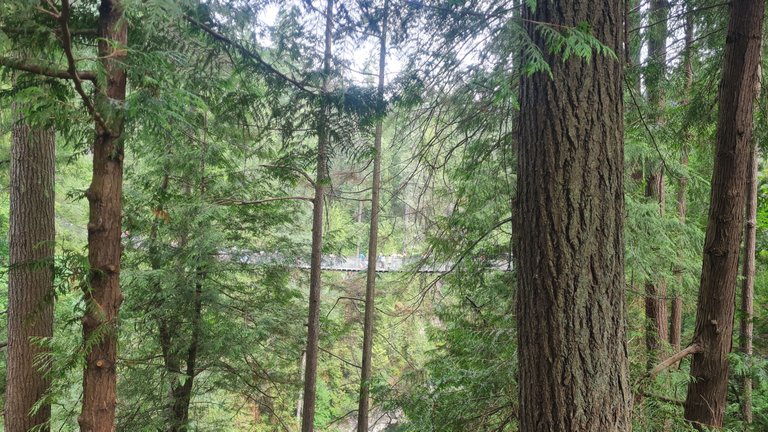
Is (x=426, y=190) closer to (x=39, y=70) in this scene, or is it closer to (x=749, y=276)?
(x=39, y=70)

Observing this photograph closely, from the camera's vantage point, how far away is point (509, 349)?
4.20 m

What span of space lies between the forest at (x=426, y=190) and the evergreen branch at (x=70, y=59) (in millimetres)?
23

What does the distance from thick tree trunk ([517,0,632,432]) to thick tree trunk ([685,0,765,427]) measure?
1.55 meters

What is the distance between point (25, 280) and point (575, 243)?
16.2 ft

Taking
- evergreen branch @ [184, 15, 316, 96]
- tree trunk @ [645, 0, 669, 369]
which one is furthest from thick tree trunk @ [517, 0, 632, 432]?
evergreen branch @ [184, 15, 316, 96]

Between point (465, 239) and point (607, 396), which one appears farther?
point (465, 239)

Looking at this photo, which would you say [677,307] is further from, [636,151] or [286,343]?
[286,343]

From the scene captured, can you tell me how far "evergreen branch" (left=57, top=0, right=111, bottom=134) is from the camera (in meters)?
2.04

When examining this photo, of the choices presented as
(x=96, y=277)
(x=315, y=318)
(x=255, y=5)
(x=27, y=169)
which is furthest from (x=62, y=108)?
(x=315, y=318)

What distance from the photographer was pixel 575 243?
6.65ft

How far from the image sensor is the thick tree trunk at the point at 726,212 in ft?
9.95

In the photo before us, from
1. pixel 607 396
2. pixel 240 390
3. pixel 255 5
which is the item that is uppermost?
pixel 255 5

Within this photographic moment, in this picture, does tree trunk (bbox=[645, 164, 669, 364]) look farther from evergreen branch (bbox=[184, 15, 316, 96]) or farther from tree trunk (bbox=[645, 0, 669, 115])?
evergreen branch (bbox=[184, 15, 316, 96])

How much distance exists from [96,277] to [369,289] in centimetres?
621
